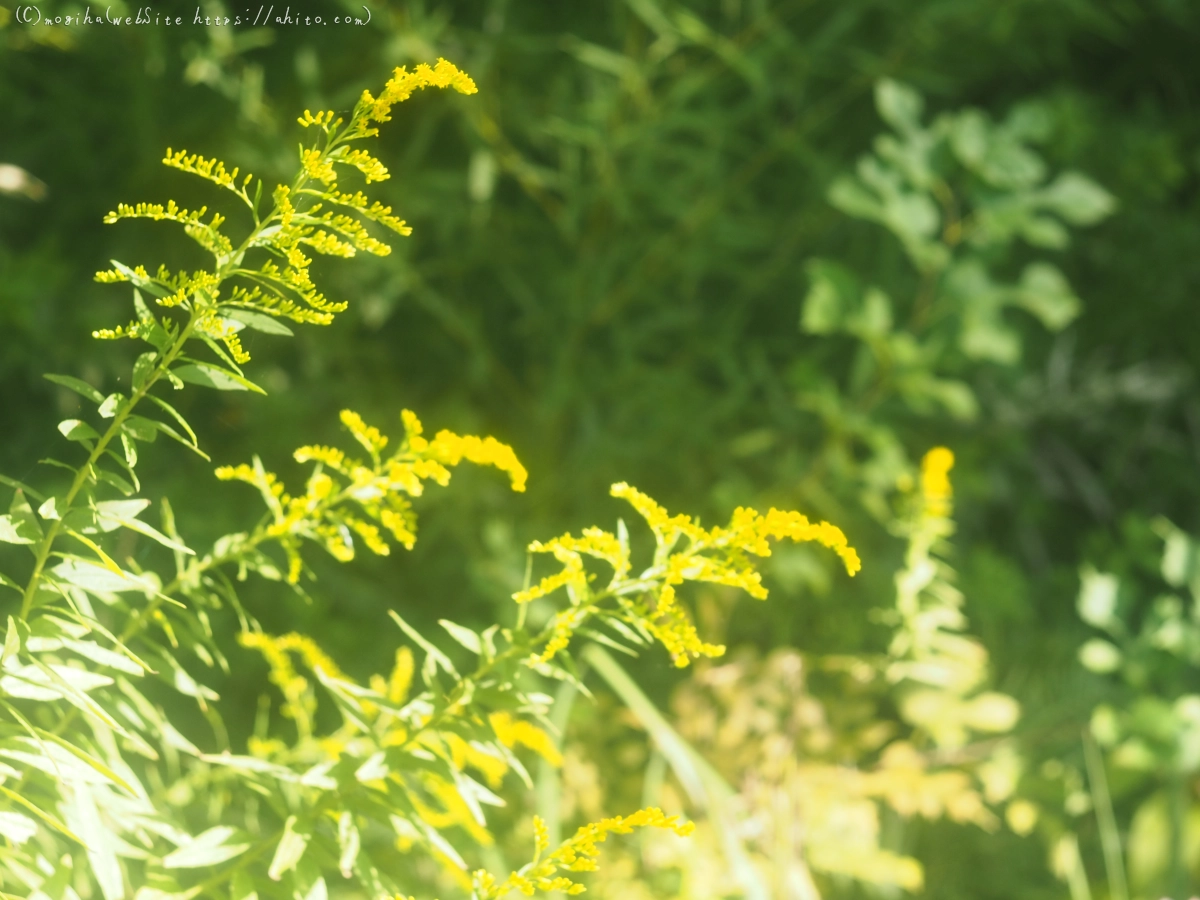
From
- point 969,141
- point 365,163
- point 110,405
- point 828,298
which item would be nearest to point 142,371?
point 110,405

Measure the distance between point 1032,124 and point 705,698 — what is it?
0.68 meters

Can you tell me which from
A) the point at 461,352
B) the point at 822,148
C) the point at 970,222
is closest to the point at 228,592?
the point at 461,352

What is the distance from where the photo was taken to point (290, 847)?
46cm

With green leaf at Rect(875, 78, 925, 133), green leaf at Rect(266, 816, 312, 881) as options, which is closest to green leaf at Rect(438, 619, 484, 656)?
green leaf at Rect(266, 816, 312, 881)

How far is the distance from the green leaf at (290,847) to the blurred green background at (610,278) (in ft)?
1.80

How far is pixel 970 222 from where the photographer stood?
1.08 meters

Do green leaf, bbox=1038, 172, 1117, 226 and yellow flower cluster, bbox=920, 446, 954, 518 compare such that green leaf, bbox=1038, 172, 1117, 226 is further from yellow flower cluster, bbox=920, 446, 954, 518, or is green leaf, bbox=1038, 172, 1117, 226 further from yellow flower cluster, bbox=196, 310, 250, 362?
yellow flower cluster, bbox=196, 310, 250, 362

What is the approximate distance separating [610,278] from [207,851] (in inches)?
30.8

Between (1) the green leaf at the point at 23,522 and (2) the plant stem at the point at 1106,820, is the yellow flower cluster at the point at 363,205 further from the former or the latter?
(2) the plant stem at the point at 1106,820

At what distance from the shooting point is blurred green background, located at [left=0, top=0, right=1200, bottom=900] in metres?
1.03

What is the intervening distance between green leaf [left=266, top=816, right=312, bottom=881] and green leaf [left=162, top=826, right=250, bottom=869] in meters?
0.03

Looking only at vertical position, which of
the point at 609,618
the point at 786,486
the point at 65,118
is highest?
the point at 65,118

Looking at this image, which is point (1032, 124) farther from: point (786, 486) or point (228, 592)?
point (228, 592)

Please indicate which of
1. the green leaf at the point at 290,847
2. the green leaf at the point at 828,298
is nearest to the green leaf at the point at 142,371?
the green leaf at the point at 290,847
